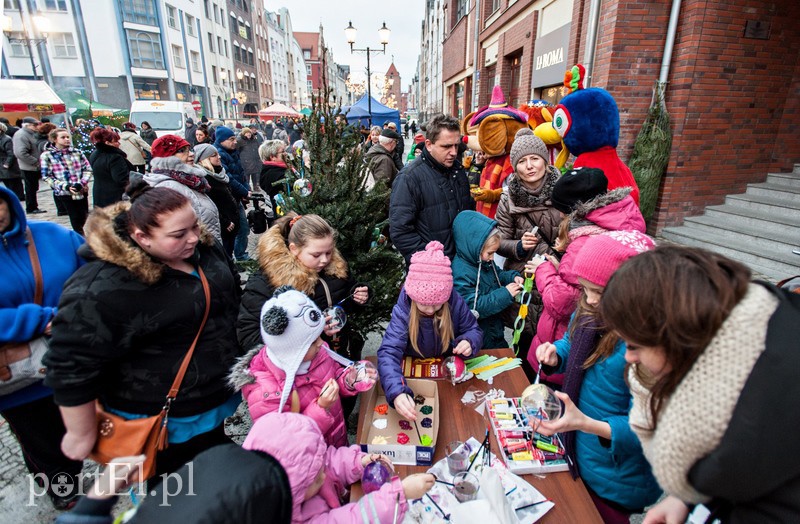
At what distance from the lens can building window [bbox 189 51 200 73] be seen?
1365 inches

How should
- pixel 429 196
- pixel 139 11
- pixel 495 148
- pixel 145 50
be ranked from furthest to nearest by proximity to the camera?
1. pixel 145 50
2. pixel 139 11
3. pixel 495 148
4. pixel 429 196

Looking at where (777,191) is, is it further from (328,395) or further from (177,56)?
(177,56)

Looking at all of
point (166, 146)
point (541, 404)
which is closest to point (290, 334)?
point (541, 404)

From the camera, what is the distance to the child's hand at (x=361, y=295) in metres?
2.59

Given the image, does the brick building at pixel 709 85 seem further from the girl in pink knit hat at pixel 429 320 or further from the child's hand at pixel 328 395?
the child's hand at pixel 328 395

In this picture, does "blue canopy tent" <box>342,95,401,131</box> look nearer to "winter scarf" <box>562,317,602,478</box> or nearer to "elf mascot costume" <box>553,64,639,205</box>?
"elf mascot costume" <box>553,64,639,205</box>

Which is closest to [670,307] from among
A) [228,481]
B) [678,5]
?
[228,481]

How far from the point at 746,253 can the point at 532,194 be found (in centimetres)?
387

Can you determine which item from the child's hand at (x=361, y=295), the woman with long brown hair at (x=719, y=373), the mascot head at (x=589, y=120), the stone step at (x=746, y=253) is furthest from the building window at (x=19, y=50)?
the woman with long brown hair at (x=719, y=373)

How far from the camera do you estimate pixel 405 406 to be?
181cm

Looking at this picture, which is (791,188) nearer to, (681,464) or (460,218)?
(460,218)

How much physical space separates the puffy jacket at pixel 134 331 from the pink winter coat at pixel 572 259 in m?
1.80

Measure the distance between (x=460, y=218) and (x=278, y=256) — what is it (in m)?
1.40

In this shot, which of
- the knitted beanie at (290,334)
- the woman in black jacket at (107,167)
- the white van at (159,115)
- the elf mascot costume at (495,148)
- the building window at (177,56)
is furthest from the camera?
the building window at (177,56)
